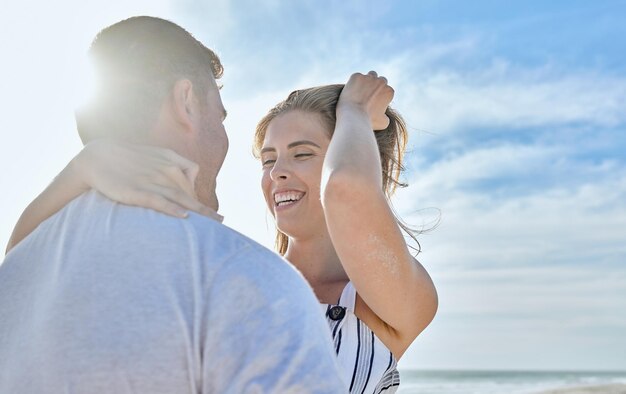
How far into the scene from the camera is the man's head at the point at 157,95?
6.56ft

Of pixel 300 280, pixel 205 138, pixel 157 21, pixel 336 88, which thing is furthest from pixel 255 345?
pixel 336 88

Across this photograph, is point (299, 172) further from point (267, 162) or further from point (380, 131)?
point (380, 131)

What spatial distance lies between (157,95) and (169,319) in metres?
0.66

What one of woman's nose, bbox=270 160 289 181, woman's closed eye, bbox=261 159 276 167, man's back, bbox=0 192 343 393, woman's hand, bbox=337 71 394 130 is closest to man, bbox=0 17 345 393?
man's back, bbox=0 192 343 393

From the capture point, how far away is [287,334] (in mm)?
1614

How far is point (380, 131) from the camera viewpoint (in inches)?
161

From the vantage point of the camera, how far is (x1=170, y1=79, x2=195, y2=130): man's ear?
203 centimetres

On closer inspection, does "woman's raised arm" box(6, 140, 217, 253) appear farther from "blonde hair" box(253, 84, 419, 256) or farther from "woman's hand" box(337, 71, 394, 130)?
"blonde hair" box(253, 84, 419, 256)

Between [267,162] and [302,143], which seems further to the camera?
[267,162]

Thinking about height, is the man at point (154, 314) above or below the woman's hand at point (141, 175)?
below

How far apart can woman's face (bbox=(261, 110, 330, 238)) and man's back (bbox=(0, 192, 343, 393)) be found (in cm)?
220

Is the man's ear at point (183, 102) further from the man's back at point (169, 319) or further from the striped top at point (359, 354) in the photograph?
the striped top at point (359, 354)

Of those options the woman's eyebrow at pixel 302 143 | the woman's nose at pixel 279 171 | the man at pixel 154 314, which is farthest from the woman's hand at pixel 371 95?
the man at pixel 154 314

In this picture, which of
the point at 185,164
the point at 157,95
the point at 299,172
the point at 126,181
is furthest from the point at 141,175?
the point at 299,172
